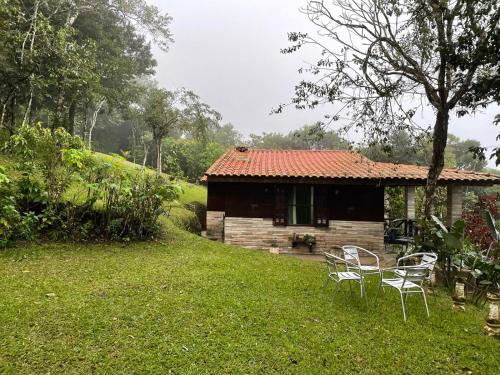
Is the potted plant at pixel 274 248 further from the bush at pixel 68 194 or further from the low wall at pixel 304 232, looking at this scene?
the bush at pixel 68 194

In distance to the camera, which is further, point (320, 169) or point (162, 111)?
point (162, 111)

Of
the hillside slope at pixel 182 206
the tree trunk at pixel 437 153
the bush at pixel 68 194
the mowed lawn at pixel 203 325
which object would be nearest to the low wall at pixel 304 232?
the hillside slope at pixel 182 206

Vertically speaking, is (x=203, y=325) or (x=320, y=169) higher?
(x=320, y=169)

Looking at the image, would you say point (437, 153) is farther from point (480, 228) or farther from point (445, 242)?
point (480, 228)

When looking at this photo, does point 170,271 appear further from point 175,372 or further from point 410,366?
point 410,366

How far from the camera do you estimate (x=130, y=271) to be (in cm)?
609

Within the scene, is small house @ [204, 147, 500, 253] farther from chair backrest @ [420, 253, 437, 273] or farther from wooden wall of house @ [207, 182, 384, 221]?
chair backrest @ [420, 253, 437, 273]

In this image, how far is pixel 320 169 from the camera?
40.1 feet

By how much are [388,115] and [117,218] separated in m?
7.44

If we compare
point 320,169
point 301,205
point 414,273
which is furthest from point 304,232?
point 414,273

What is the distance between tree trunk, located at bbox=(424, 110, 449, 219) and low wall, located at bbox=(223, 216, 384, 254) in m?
3.77

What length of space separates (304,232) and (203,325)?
7913mm

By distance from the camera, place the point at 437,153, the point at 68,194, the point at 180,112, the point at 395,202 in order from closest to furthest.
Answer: the point at 437,153
the point at 68,194
the point at 395,202
the point at 180,112

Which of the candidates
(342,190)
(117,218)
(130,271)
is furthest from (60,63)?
(342,190)
